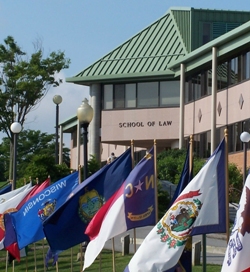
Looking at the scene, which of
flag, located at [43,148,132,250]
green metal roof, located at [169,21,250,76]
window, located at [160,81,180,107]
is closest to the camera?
flag, located at [43,148,132,250]

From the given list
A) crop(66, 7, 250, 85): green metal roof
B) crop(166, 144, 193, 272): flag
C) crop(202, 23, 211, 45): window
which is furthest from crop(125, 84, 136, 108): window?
crop(166, 144, 193, 272): flag

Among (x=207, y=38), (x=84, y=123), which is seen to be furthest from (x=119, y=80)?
(x=84, y=123)

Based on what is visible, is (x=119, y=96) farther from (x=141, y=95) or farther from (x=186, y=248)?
(x=186, y=248)

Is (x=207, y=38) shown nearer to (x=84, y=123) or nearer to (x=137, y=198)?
(x=84, y=123)

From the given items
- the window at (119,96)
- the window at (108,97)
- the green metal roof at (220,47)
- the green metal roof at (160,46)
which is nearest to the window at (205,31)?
the green metal roof at (160,46)

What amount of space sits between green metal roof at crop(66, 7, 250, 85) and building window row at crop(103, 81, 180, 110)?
2.11 feet

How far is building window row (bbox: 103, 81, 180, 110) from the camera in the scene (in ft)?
146

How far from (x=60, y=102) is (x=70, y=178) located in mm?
12959

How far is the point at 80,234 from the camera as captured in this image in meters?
14.9

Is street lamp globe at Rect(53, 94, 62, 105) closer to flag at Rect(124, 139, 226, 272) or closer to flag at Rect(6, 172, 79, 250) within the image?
flag at Rect(6, 172, 79, 250)

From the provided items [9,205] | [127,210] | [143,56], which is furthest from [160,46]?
[127,210]

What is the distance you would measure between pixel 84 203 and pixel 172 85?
3015cm

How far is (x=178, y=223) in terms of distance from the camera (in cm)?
1105

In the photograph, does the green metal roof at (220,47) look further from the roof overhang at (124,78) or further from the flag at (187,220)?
the flag at (187,220)
